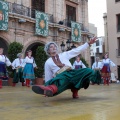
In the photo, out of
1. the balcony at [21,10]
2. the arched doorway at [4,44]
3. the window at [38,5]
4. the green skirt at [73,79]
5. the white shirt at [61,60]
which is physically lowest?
the green skirt at [73,79]

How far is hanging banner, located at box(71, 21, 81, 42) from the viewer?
19.3m

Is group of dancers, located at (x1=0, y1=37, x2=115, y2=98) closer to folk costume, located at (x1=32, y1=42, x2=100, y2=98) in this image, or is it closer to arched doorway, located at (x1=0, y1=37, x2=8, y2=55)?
folk costume, located at (x1=32, y1=42, x2=100, y2=98)

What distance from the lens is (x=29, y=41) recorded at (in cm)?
1650

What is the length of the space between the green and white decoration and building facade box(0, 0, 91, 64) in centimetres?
50

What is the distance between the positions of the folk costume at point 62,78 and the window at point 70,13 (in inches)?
617

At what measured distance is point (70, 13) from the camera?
2048 cm

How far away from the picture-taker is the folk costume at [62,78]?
13.3 ft

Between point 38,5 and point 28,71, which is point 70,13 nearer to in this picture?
point 38,5

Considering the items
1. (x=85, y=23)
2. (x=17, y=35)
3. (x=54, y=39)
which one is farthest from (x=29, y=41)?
(x=85, y=23)

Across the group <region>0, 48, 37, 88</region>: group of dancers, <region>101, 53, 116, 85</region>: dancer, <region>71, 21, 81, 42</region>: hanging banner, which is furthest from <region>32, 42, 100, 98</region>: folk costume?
<region>71, 21, 81, 42</region>: hanging banner

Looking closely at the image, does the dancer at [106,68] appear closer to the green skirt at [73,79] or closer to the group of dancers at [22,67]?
the group of dancers at [22,67]

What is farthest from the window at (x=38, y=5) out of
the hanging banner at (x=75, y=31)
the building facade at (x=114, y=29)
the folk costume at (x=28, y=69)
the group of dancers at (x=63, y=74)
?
the group of dancers at (x=63, y=74)

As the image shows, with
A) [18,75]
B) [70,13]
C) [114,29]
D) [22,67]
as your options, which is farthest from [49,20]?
[114,29]

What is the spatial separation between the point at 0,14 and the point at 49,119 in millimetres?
12610
